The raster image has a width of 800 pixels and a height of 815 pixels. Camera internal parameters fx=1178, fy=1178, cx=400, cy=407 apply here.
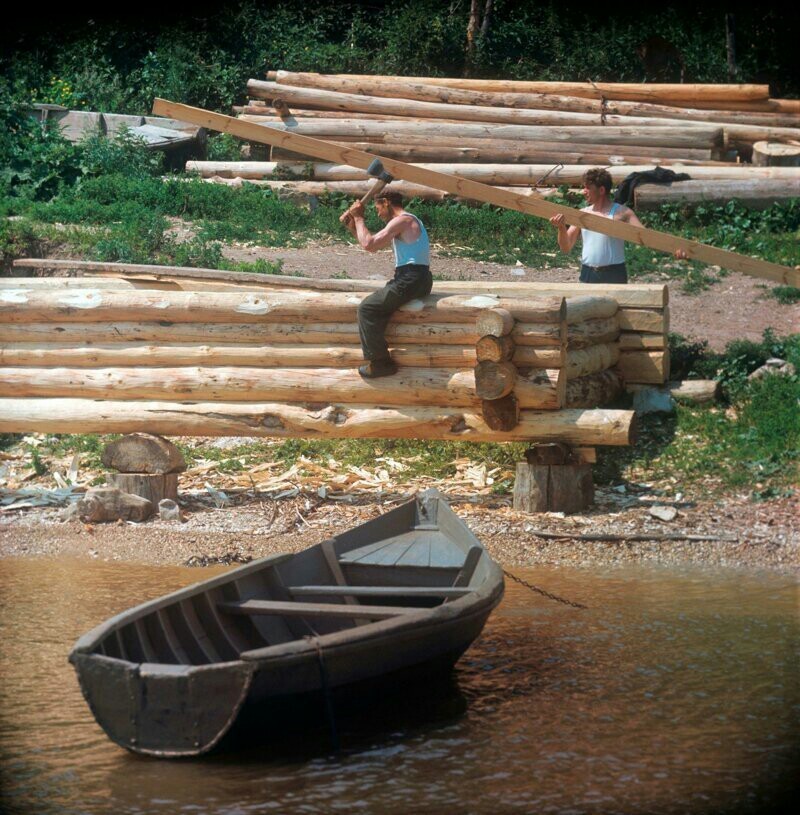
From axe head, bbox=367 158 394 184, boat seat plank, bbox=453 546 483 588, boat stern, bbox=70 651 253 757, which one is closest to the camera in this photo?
boat stern, bbox=70 651 253 757

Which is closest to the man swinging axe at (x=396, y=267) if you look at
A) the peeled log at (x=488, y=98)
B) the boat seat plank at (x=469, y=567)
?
the boat seat plank at (x=469, y=567)

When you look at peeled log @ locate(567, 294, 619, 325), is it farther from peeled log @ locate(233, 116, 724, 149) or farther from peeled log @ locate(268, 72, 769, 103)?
peeled log @ locate(268, 72, 769, 103)

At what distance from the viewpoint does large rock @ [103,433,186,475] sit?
10.7 m

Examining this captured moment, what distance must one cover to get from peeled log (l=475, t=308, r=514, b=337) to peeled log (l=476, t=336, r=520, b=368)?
5cm

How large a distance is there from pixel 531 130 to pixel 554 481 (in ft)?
33.3

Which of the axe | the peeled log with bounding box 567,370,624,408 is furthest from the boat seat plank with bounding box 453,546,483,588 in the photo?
the peeled log with bounding box 567,370,624,408

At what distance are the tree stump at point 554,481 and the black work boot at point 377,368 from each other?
1439mm

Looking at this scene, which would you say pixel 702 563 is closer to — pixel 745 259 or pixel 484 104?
pixel 745 259

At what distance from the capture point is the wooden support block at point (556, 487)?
1027 cm

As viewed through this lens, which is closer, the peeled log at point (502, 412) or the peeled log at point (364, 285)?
the peeled log at point (502, 412)

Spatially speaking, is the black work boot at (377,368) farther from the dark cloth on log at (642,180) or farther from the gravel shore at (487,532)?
the dark cloth on log at (642,180)

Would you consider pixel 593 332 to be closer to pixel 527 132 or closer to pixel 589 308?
pixel 589 308

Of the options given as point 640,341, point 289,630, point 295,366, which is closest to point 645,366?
point 640,341

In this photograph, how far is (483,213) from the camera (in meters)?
17.7
